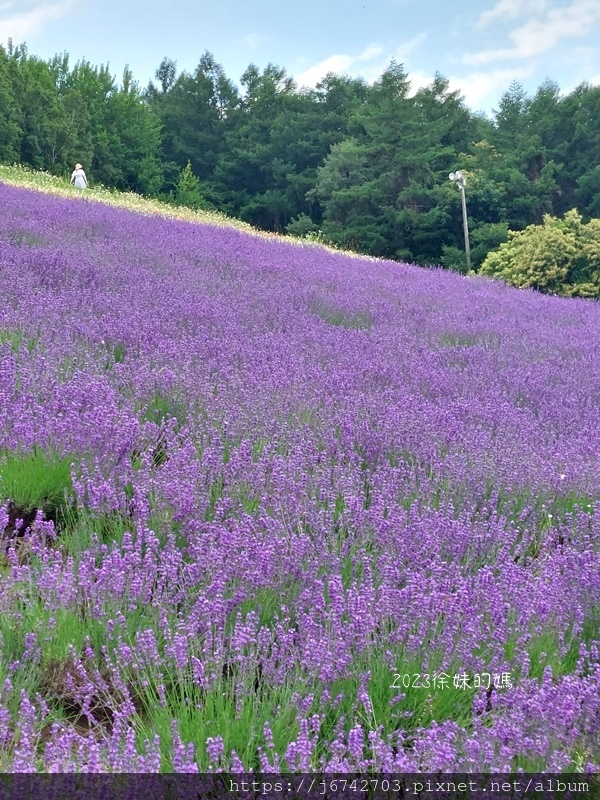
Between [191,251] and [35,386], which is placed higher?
[191,251]

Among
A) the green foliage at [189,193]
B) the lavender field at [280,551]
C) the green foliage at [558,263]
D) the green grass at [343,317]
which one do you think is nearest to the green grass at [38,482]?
the lavender field at [280,551]

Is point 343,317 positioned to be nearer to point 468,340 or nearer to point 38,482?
point 468,340

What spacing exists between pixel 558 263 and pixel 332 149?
59.8ft

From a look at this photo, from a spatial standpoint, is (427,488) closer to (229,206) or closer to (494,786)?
(494,786)

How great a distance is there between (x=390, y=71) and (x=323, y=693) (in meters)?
34.0

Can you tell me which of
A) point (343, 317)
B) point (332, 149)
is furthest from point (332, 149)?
point (343, 317)

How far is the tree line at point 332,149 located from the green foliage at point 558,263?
A: 7.86 metres

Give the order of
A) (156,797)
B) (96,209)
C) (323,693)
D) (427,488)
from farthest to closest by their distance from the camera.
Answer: (96,209)
(427,488)
(323,693)
(156,797)

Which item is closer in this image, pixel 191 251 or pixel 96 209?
pixel 191 251

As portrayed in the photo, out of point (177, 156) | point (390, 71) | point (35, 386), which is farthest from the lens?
point (177, 156)

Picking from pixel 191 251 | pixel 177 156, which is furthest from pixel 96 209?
pixel 177 156

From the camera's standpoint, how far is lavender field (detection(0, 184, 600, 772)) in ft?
5.13

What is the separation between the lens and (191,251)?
7.58 metres

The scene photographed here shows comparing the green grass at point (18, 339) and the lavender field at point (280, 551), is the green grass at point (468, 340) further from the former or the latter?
the green grass at point (18, 339)
